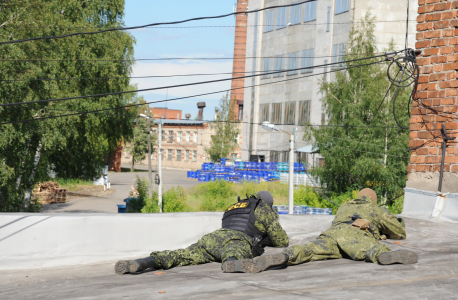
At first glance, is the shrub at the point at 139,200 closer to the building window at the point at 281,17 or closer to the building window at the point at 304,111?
the building window at the point at 304,111

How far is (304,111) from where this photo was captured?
45719 millimetres

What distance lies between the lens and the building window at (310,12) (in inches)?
1773

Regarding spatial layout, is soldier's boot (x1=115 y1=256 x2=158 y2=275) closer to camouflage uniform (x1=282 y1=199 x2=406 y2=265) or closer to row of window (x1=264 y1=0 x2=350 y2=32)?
camouflage uniform (x1=282 y1=199 x2=406 y2=265)

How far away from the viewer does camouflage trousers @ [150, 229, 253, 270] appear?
573 centimetres

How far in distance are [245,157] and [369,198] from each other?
47461mm

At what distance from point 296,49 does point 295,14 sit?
11.8 ft

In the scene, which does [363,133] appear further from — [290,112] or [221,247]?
[221,247]

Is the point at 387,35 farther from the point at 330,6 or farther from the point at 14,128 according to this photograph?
the point at 14,128

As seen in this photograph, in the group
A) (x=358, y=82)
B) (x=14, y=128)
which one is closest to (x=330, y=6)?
(x=358, y=82)

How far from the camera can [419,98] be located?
8984 mm

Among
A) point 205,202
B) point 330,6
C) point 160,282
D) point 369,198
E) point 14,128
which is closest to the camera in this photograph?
point 160,282

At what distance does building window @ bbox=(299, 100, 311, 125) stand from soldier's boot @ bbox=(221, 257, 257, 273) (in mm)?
40393

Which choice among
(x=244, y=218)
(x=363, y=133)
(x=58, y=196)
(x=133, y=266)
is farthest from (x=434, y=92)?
(x=58, y=196)

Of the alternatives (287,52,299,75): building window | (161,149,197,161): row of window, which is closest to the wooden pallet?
(287,52,299,75): building window
